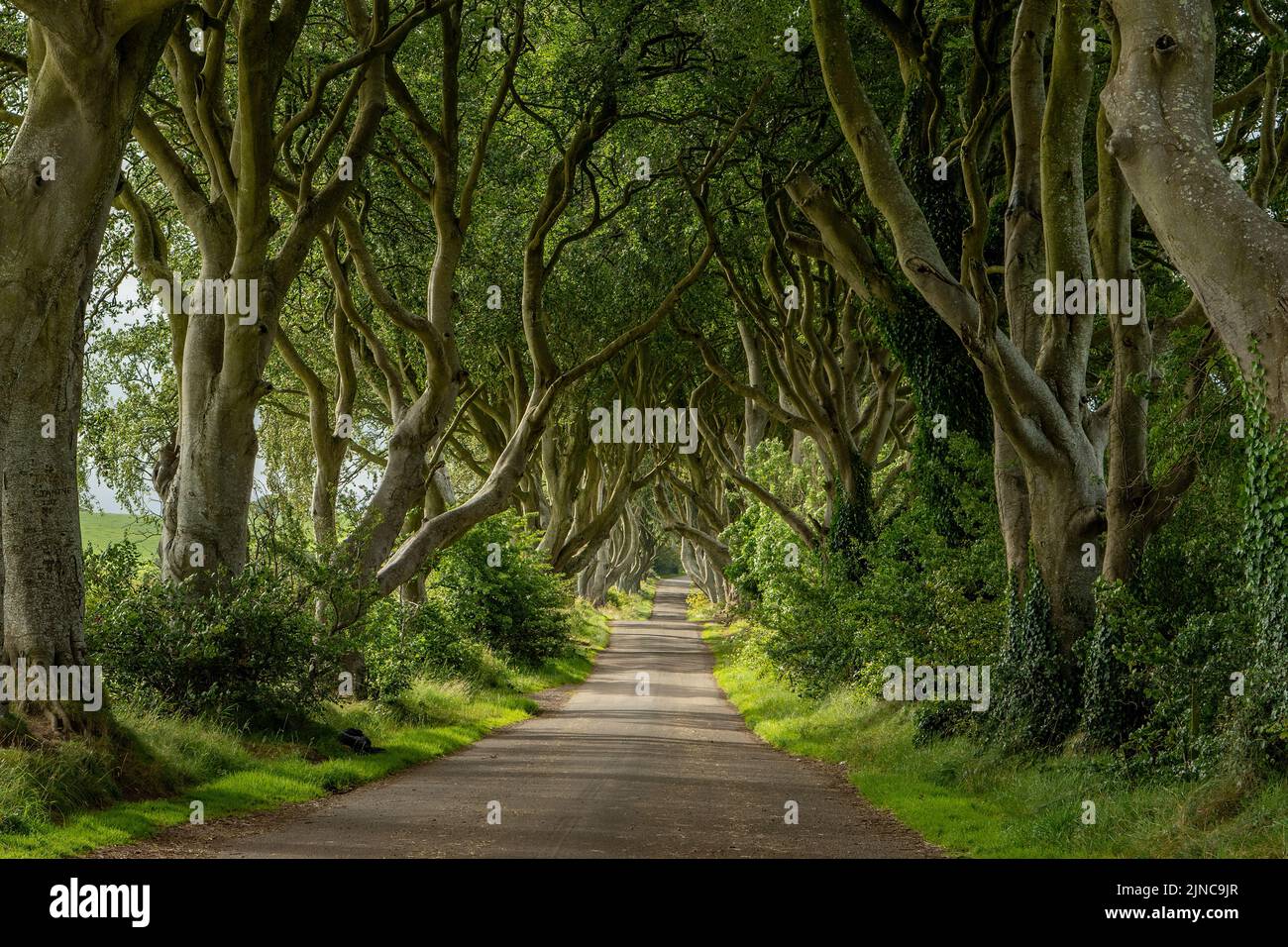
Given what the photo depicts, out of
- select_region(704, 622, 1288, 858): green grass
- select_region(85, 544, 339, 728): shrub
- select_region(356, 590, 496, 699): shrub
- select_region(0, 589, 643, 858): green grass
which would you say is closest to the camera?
select_region(704, 622, 1288, 858): green grass

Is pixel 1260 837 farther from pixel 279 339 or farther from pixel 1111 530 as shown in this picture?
pixel 279 339

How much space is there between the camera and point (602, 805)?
11.8m

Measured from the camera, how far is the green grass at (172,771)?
8953mm

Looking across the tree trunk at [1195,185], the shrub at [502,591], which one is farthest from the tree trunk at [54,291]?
the shrub at [502,591]

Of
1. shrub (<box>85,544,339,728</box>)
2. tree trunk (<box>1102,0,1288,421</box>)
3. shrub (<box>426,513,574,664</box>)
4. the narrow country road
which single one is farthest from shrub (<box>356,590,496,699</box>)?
tree trunk (<box>1102,0,1288,421</box>)

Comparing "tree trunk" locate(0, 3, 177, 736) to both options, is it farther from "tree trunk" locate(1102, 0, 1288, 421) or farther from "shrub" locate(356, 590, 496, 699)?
"tree trunk" locate(1102, 0, 1288, 421)

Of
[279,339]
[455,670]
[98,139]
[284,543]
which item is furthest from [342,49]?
[455,670]

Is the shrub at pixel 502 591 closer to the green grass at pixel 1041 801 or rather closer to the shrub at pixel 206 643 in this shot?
the green grass at pixel 1041 801

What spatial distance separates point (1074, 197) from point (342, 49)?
38.4 feet

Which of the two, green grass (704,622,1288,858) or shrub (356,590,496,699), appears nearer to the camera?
green grass (704,622,1288,858)

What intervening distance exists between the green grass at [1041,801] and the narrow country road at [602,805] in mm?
455

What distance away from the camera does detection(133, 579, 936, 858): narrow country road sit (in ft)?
31.2

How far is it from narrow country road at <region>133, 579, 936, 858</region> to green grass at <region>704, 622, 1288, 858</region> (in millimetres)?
455

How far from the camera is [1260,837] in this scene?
788 centimetres
